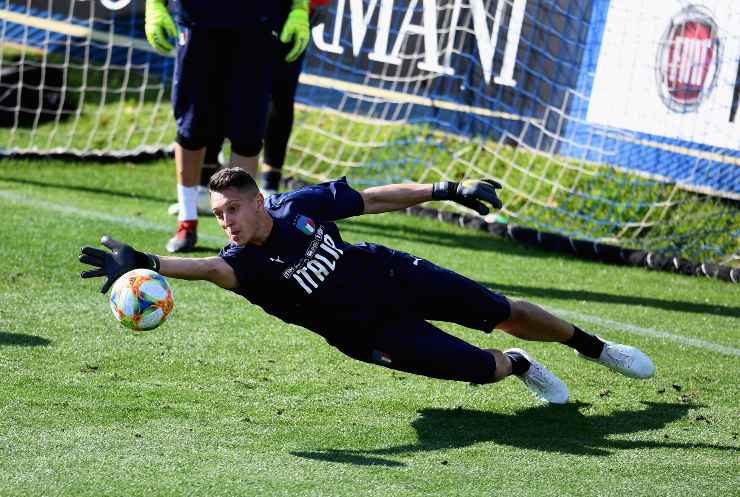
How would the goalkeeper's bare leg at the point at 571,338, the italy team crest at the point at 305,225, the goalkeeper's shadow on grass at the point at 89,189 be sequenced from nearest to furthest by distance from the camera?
the italy team crest at the point at 305,225, the goalkeeper's bare leg at the point at 571,338, the goalkeeper's shadow on grass at the point at 89,189

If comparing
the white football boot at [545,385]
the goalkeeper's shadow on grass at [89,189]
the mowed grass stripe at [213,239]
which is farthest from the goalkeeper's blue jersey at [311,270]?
the goalkeeper's shadow on grass at [89,189]

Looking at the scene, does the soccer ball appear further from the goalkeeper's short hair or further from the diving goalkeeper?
the goalkeeper's short hair

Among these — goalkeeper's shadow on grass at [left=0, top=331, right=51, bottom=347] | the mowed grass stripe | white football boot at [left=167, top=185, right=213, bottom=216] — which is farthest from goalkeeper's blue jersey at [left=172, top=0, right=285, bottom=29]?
goalkeeper's shadow on grass at [left=0, top=331, right=51, bottom=347]

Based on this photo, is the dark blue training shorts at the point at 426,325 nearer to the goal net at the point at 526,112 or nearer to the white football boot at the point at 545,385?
the white football boot at the point at 545,385

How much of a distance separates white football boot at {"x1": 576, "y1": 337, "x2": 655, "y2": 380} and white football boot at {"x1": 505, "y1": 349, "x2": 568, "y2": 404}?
33cm

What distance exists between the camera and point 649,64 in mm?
8375

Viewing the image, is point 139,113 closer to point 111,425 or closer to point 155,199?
point 155,199

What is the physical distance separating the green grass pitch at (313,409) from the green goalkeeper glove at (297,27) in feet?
5.63

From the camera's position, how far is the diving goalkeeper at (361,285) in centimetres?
428

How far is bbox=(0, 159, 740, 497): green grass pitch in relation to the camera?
3.75 meters

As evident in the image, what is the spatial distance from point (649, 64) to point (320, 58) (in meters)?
3.14

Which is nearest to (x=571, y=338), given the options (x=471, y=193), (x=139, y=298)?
(x=471, y=193)

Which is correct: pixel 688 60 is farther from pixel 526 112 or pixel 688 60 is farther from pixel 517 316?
pixel 517 316

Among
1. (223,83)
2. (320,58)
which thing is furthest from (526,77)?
(223,83)
